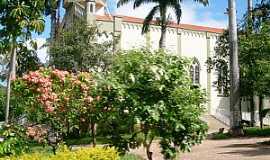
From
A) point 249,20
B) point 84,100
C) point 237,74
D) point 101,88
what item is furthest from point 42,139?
point 249,20

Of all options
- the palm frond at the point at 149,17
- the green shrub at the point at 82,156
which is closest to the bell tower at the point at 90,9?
the palm frond at the point at 149,17

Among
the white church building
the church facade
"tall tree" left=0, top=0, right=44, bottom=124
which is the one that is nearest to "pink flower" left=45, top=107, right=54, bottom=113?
"tall tree" left=0, top=0, right=44, bottom=124

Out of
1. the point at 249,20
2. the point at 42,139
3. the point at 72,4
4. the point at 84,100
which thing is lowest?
the point at 42,139

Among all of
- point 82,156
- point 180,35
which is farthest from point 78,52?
point 82,156

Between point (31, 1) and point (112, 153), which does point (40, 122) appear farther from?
point (31, 1)

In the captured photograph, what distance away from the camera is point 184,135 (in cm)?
1006

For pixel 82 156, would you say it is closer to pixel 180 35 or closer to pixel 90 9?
pixel 90 9

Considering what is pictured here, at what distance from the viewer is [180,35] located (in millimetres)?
50500

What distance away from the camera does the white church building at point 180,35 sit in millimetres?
45844

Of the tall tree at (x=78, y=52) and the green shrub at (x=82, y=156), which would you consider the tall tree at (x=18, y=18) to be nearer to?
the green shrub at (x=82, y=156)

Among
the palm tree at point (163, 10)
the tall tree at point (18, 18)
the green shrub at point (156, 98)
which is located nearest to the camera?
the tall tree at point (18, 18)

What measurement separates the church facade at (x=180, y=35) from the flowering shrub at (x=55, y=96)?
92.0ft

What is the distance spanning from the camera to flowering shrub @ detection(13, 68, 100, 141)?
1588 centimetres

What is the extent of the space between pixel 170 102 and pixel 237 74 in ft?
77.5
